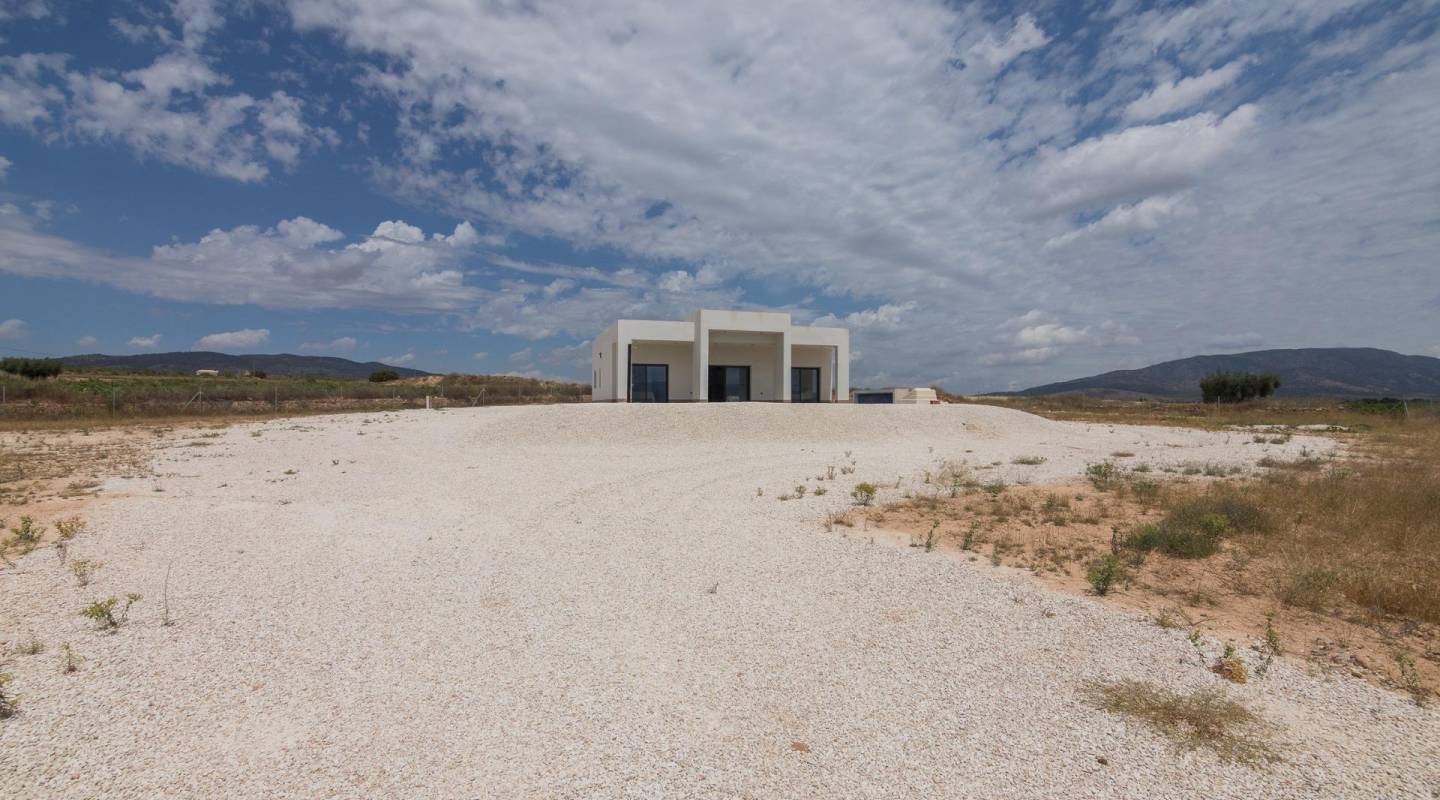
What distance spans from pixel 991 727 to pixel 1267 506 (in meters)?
8.38

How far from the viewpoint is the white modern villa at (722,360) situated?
26.8 metres

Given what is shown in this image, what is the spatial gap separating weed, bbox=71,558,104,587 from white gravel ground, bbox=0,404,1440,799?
0.33 ft

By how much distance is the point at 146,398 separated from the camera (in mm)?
32156

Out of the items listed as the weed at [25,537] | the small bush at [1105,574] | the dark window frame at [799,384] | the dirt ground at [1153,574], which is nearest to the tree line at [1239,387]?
the dark window frame at [799,384]

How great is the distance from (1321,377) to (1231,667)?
223m

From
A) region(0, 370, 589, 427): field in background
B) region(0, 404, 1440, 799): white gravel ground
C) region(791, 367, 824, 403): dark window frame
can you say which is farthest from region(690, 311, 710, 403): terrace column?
region(0, 404, 1440, 799): white gravel ground

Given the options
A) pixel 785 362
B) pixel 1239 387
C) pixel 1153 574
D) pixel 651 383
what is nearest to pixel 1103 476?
pixel 1153 574

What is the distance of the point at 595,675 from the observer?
169 inches

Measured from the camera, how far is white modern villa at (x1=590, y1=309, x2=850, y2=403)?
87.8 ft

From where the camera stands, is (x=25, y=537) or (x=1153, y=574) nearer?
(x=1153, y=574)

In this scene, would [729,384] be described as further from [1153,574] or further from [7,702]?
[7,702]

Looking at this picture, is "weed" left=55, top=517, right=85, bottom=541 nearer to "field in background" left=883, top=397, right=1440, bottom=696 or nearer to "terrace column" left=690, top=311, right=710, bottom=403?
"field in background" left=883, top=397, right=1440, bottom=696

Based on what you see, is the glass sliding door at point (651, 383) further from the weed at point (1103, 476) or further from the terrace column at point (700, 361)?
the weed at point (1103, 476)

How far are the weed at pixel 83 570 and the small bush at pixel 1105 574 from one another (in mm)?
9008
